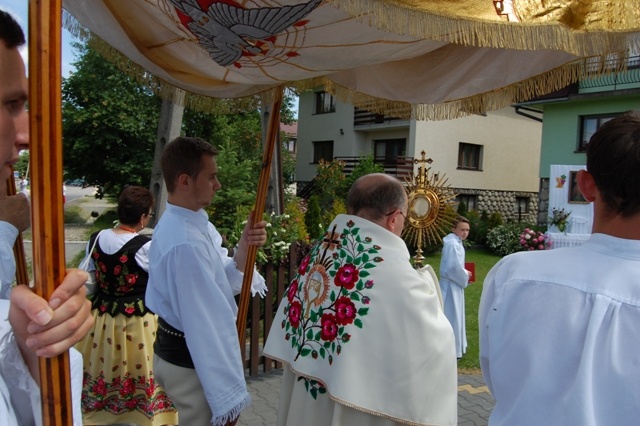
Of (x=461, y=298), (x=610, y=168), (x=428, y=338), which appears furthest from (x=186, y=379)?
(x=461, y=298)

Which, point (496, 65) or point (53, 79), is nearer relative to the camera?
point (53, 79)

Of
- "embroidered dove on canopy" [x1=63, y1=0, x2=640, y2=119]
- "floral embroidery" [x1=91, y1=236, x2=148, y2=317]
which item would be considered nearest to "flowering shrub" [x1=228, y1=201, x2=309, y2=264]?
"floral embroidery" [x1=91, y1=236, x2=148, y2=317]

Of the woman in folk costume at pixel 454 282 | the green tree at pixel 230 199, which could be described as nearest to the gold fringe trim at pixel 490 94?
the woman in folk costume at pixel 454 282

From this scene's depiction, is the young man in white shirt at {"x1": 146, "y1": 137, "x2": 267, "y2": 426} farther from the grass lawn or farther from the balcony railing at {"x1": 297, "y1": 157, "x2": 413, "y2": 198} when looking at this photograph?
the balcony railing at {"x1": 297, "y1": 157, "x2": 413, "y2": 198}

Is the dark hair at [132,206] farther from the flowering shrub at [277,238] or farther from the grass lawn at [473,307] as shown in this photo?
the grass lawn at [473,307]

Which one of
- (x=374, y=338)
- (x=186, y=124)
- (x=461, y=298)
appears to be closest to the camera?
(x=374, y=338)

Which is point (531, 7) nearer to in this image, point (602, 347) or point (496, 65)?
point (496, 65)

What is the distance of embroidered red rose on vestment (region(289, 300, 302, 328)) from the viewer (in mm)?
2416

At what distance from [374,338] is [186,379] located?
40.1 inches

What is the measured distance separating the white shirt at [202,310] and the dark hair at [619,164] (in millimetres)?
1660

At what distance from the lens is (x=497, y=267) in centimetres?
154

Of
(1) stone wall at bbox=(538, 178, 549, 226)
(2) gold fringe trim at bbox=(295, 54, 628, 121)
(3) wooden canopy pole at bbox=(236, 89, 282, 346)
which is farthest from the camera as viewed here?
(1) stone wall at bbox=(538, 178, 549, 226)

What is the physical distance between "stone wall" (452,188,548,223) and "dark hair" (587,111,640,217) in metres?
21.7

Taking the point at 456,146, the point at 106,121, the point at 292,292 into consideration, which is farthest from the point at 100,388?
the point at 456,146
